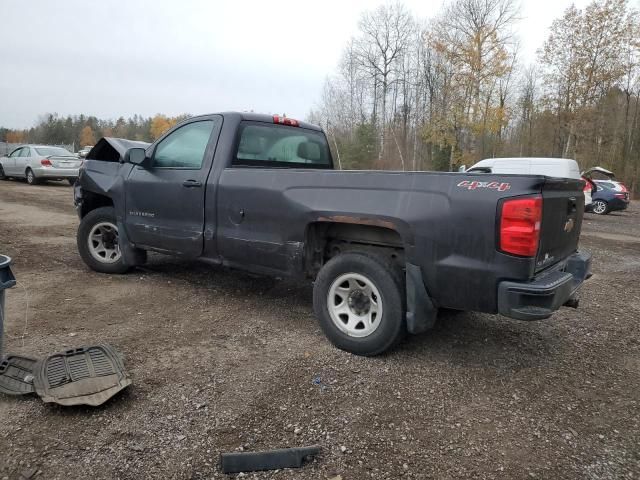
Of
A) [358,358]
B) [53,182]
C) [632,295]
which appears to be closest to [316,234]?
[358,358]

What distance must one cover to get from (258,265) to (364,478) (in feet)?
7.49

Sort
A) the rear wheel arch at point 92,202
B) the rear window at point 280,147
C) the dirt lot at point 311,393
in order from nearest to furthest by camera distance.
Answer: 1. the dirt lot at point 311,393
2. the rear window at point 280,147
3. the rear wheel arch at point 92,202

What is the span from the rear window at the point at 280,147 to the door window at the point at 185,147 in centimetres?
39

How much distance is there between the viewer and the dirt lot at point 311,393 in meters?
2.39

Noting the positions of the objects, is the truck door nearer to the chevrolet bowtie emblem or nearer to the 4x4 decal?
the 4x4 decal

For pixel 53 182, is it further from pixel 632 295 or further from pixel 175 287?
pixel 632 295

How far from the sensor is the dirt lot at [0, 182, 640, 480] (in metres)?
2.39

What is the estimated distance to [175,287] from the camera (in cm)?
525

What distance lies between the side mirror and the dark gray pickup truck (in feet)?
0.05

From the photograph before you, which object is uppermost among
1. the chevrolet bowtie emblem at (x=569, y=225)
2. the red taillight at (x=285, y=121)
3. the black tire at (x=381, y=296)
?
the red taillight at (x=285, y=121)

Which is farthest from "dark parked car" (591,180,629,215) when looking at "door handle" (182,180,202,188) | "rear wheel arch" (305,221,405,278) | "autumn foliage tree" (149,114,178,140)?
"autumn foliage tree" (149,114,178,140)

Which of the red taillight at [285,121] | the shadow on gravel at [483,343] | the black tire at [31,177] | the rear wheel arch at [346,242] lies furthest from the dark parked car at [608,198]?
the black tire at [31,177]

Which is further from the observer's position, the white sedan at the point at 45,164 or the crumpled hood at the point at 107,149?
the white sedan at the point at 45,164

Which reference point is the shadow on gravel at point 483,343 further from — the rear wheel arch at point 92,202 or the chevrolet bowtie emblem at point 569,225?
the rear wheel arch at point 92,202
